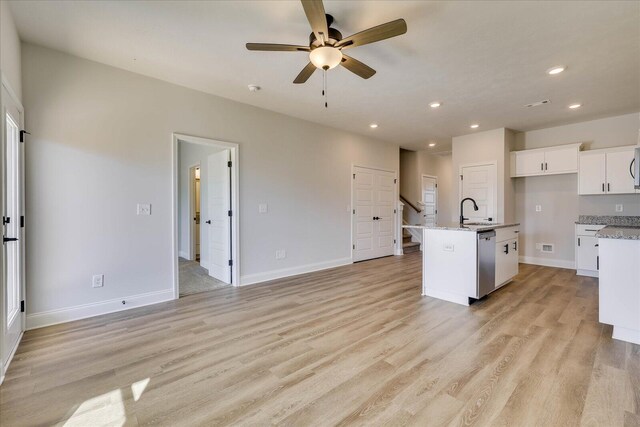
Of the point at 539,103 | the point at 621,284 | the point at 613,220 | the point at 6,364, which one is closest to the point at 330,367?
the point at 6,364

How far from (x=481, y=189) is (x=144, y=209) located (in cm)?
602

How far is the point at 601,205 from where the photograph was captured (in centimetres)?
502

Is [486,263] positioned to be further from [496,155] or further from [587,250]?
[496,155]

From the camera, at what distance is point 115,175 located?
3250mm

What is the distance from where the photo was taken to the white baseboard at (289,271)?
4411 millimetres

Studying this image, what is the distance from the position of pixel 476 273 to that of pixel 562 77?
8.50 ft

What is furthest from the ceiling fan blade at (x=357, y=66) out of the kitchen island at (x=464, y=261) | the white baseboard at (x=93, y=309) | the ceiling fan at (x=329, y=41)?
the white baseboard at (x=93, y=309)

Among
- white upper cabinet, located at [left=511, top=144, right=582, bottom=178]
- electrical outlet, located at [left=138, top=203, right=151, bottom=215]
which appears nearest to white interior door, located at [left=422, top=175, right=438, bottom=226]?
white upper cabinet, located at [left=511, top=144, right=582, bottom=178]

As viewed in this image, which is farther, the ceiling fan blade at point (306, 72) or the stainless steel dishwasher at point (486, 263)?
the stainless steel dishwasher at point (486, 263)

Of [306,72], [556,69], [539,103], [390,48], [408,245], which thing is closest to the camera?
[306,72]

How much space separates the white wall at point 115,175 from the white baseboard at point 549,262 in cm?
495

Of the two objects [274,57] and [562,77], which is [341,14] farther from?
[562,77]

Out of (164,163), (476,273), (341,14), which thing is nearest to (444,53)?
(341,14)

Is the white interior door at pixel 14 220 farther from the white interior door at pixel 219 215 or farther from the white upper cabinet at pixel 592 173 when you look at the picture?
the white upper cabinet at pixel 592 173
